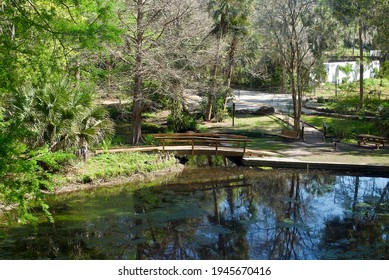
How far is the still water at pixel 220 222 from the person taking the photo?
11773 mm

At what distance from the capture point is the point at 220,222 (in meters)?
14.0

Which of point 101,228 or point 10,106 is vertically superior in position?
point 10,106

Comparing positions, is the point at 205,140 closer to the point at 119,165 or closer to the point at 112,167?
the point at 119,165

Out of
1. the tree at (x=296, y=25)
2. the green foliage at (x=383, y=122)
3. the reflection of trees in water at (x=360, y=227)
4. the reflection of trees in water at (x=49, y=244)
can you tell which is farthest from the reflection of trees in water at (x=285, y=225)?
the green foliage at (x=383, y=122)

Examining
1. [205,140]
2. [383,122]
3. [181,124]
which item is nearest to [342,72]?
[383,122]

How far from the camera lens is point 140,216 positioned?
1448cm

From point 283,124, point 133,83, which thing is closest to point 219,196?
point 133,83

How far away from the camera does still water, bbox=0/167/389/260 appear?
38.6 feet

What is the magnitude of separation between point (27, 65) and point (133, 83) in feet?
38.6

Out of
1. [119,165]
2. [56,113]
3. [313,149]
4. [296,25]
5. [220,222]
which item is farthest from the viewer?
[296,25]

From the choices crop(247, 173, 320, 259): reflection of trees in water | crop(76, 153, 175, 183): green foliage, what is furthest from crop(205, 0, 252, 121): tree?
crop(247, 173, 320, 259): reflection of trees in water

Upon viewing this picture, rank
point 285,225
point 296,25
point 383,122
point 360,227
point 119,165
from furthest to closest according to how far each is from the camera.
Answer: point 296,25 < point 383,122 < point 119,165 < point 285,225 < point 360,227

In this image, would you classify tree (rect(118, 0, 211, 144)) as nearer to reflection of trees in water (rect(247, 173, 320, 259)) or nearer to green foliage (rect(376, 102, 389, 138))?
reflection of trees in water (rect(247, 173, 320, 259))

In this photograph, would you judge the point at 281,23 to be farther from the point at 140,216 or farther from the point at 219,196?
the point at 140,216
